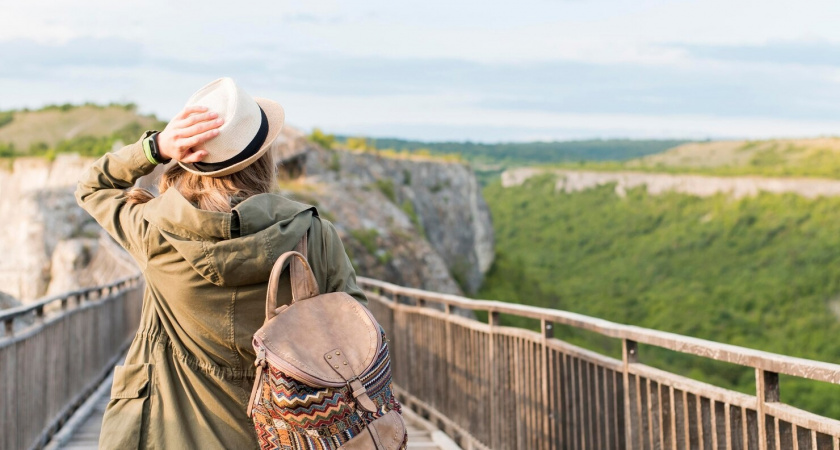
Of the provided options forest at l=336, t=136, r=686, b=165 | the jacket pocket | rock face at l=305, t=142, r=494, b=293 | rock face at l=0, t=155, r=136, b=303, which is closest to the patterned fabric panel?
the jacket pocket

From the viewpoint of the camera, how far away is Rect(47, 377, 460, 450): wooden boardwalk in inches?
267

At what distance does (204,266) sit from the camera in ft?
7.86

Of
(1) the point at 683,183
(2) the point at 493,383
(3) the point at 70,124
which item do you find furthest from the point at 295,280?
(1) the point at 683,183

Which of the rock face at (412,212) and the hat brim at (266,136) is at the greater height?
the hat brim at (266,136)

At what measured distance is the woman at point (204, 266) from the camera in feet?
7.93

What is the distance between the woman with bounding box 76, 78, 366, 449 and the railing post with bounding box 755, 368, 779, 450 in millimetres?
1519

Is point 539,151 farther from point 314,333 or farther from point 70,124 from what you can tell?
point 314,333

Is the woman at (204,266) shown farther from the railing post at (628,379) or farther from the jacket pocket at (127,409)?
the railing post at (628,379)

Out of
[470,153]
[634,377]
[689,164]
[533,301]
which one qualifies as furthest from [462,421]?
[689,164]

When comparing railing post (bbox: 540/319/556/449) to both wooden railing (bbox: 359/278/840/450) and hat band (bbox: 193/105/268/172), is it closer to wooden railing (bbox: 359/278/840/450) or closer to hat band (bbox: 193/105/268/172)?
wooden railing (bbox: 359/278/840/450)

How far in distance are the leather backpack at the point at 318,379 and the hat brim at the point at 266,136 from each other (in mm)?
334

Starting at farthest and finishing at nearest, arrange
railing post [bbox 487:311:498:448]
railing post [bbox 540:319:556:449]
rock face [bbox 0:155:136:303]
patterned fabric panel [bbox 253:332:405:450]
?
rock face [bbox 0:155:136:303], railing post [bbox 487:311:498:448], railing post [bbox 540:319:556:449], patterned fabric panel [bbox 253:332:405:450]

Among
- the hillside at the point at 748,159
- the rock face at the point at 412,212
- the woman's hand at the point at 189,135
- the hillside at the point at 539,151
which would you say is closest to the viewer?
the woman's hand at the point at 189,135

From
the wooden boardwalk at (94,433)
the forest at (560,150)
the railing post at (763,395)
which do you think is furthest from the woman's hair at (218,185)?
the forest at (560,150)
